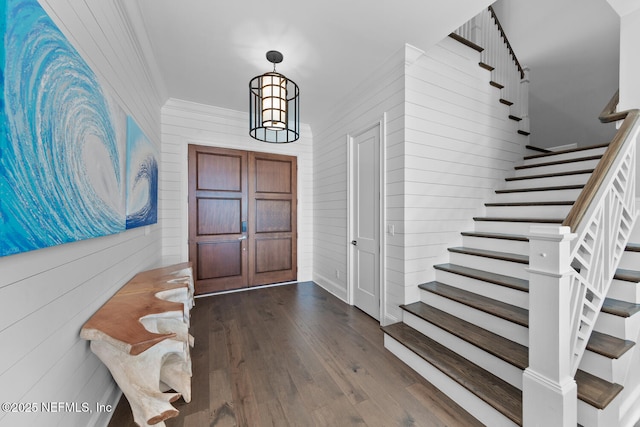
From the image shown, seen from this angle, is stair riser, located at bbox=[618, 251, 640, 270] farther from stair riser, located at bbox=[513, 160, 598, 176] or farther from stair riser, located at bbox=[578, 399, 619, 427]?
stair riser, located at bbox=[513, 160, 598, 176]

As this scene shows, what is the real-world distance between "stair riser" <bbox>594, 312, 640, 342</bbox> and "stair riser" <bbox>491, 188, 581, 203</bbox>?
50.1 inches

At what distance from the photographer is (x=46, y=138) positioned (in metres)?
0.89

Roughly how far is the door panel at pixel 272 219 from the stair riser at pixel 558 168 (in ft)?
10.5

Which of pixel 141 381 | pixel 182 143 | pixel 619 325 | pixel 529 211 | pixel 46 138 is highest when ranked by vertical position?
pixel 182 143

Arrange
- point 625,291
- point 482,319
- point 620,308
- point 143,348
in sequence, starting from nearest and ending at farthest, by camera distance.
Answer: point 143,348
point 620,308
point 625,291
point 482,319

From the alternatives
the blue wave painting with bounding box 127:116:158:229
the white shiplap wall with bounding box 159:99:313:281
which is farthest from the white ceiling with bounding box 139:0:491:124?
the blue wave painting with bounding box 127:116:158:229

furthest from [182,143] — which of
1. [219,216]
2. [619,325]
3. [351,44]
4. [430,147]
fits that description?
[619,325]

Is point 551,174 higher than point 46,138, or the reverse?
point 551,174

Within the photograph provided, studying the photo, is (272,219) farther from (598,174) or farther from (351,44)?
(598,174)

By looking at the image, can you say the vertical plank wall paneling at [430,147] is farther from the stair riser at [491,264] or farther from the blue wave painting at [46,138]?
the blue wave painting at [46,138]

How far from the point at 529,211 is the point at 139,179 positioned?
144 inches

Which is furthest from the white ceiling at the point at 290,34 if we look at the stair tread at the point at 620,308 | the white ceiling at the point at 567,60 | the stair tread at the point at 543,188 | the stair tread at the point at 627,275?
the white ceiling at the point at 567,60

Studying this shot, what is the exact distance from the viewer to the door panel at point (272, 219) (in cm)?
388

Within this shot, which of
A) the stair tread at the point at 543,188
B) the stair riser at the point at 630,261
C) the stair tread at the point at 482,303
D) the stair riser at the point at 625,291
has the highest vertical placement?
the stair tread at the point at 543,188
